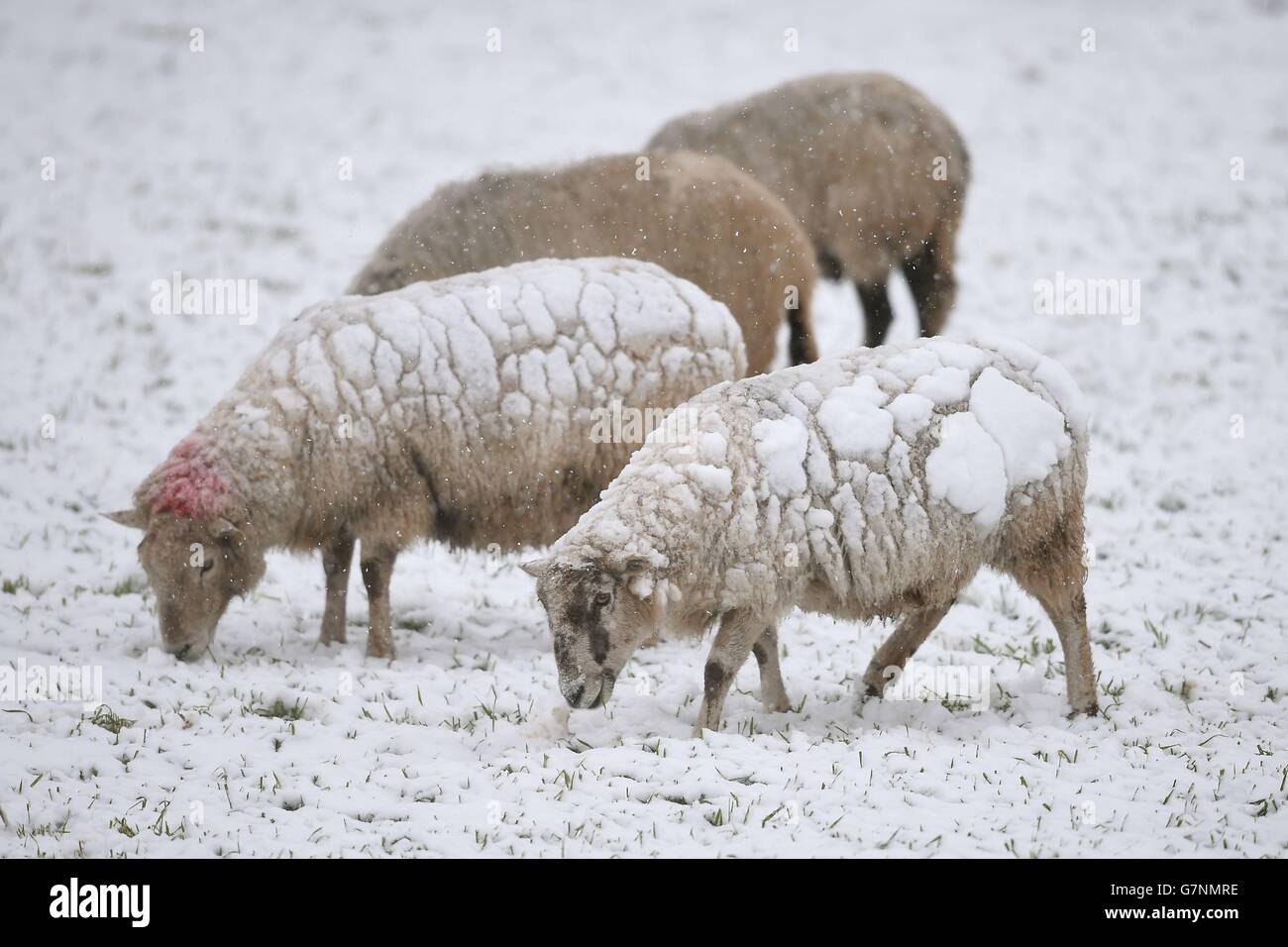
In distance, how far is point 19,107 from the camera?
15617mm

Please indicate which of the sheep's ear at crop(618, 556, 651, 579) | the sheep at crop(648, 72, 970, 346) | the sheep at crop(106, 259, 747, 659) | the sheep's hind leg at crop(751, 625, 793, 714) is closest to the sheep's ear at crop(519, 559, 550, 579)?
the sheep's ear at crop(618, 556, 651, 579)

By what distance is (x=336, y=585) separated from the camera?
251 inches

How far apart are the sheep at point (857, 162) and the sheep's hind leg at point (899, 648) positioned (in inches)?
184

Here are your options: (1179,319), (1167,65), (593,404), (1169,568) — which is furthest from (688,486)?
(1167,65)

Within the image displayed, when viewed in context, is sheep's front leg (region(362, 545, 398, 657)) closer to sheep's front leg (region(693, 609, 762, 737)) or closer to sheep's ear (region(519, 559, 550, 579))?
sheep's ear (region(519, 559, 550, 579))

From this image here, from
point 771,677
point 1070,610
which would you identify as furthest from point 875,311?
point 771,677

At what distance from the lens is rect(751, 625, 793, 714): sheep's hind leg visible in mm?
5457

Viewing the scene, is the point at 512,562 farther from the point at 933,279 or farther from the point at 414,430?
the point at 933,279

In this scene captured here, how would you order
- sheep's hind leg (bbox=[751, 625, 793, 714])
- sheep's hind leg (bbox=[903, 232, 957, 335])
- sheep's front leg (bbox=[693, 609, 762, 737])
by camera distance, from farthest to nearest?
sheep's hind leg (bbox=[903, 232, 957, 335]) < sheep's hind leg (bbox=[751, 625, 793, 714]) < sheep's front leg (bbox=[693, 609, 762, 737])

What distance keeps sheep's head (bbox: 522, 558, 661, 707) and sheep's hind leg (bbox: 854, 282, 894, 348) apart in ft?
19.3

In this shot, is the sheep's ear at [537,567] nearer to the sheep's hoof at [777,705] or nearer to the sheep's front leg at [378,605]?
the sheep's hoof at [777,705]

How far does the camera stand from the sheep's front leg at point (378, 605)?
6.23 metres

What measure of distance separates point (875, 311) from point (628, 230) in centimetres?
329
